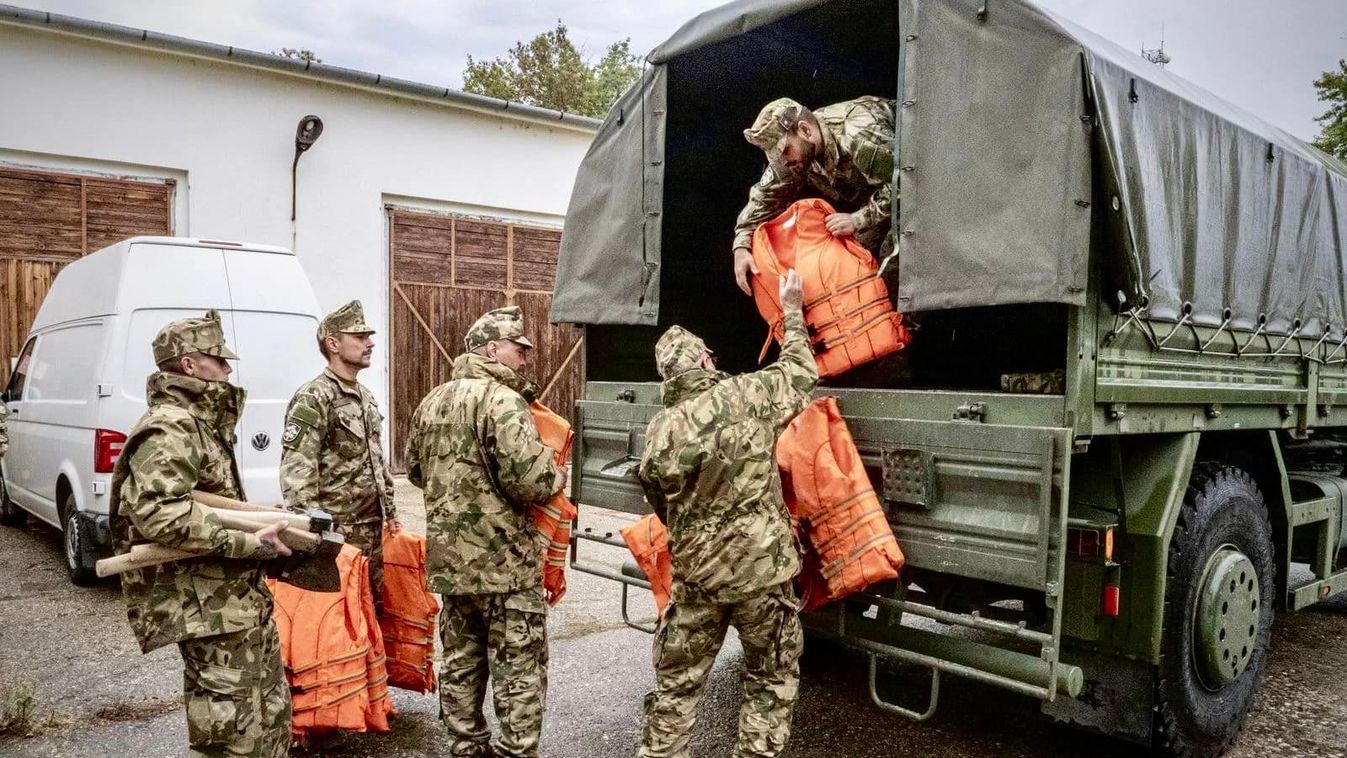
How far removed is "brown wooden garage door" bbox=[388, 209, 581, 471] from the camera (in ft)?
37.1

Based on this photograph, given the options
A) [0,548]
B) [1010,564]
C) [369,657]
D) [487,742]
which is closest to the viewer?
[1010,564]

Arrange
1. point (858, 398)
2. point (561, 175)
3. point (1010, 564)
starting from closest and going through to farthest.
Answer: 1. point (1010, 564)
2. point (858, 398)
3. point (561, 175)

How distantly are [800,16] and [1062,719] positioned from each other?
10.1 feet

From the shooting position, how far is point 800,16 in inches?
170

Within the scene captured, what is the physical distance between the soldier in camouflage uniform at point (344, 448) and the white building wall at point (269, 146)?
6331mm

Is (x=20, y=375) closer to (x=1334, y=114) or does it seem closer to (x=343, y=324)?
(x=343, y=324)

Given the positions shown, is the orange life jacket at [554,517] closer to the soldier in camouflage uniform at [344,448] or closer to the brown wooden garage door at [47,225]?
the soldier in camouflage uniform at [344,448]

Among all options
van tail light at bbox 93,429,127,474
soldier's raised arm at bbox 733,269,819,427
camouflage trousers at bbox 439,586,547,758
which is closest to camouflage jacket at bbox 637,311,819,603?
soldier's raised arm at bbox 733,269,819,427

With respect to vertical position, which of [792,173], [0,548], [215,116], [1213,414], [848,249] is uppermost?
[215,116]

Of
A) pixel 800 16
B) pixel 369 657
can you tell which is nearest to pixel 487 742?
pixel 369 657

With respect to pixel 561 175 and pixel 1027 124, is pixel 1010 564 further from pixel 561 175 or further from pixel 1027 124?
pixel 561 175

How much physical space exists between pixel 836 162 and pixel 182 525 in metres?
2.78

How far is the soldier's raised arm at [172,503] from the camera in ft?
10.1

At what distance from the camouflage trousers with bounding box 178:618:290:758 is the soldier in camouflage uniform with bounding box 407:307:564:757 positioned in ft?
2.40
